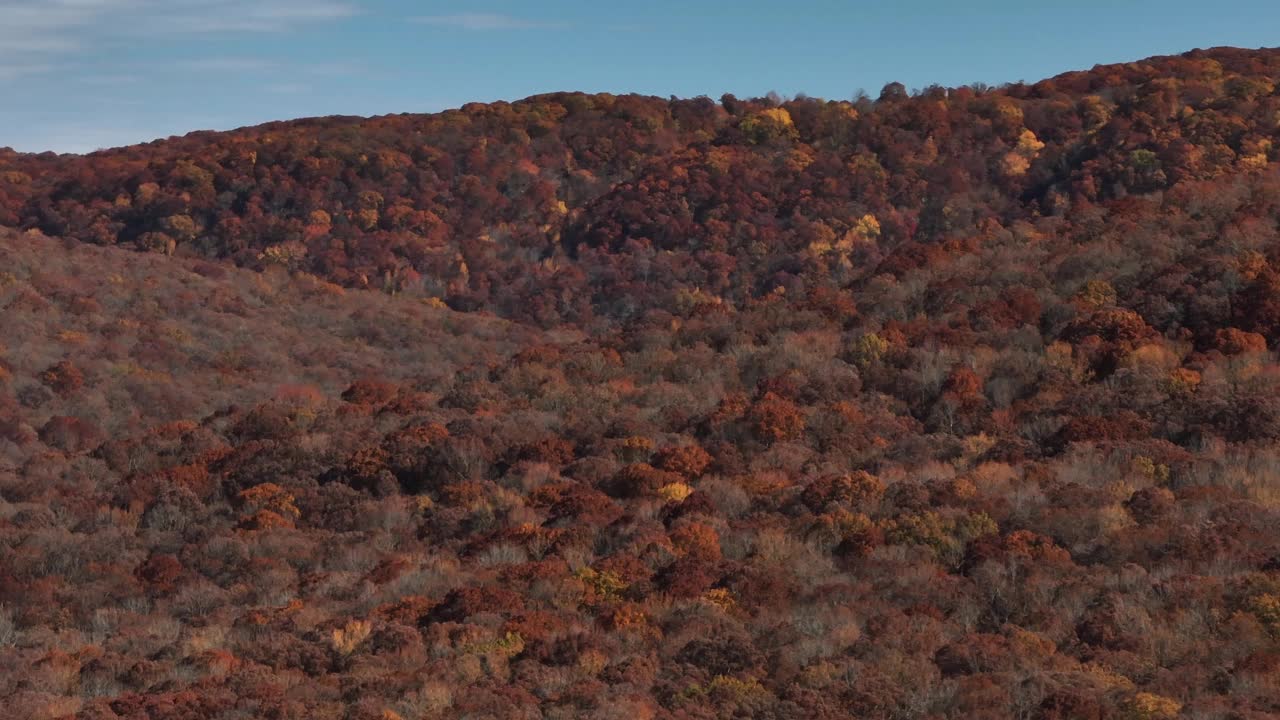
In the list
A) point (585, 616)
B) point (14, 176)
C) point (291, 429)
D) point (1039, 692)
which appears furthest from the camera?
point (14, 176)

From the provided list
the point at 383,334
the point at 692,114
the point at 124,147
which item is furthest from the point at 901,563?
the point at 124,147

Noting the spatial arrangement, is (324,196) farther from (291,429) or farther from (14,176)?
(291,429)

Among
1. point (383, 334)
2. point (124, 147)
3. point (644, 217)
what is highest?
point (124, 147)

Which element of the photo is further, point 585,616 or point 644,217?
point 644,217

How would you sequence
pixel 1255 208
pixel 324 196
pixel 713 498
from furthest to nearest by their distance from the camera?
pixel 324 196, pixel 1255 208, pixel 713 498

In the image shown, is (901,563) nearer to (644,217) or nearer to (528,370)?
(528,370)

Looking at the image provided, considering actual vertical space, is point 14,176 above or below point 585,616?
above

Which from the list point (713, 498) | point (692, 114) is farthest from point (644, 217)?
point (713, 498)
